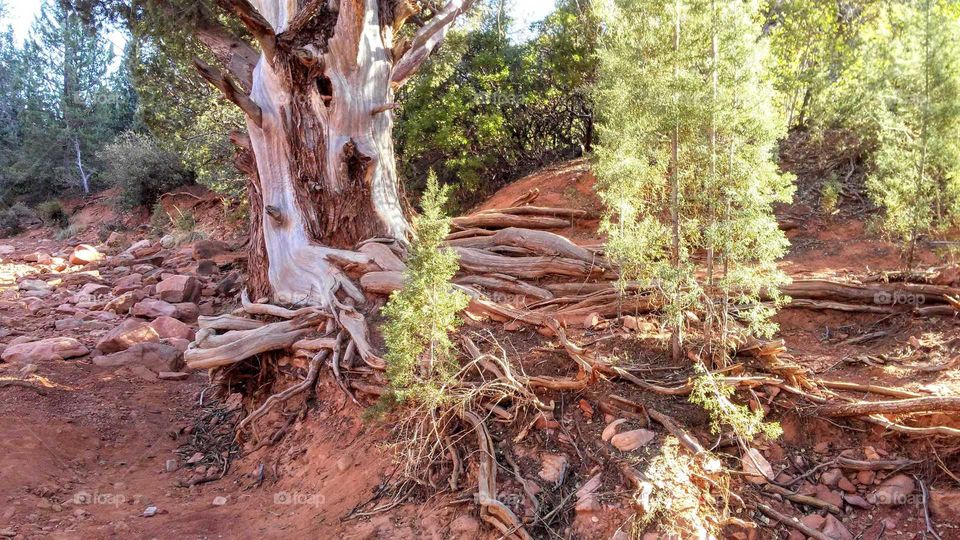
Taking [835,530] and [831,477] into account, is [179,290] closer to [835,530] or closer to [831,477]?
[831,477]

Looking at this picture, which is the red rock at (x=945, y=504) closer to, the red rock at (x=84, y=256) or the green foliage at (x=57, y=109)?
the red rock at (x=84, y=256)

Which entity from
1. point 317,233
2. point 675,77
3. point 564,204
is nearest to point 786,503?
point 675,77

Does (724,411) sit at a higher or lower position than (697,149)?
lower

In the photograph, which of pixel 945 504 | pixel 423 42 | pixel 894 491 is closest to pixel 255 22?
pixel 423 42

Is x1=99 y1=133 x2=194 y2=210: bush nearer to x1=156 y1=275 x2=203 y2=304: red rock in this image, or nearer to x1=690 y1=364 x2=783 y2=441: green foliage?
x1=156 y1=275 x2=203 y2=304: red rock

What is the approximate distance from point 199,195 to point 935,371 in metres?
19.2

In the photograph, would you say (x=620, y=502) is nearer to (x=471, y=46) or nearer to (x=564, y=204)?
(x=564, y=204)

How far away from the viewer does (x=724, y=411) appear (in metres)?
4.12

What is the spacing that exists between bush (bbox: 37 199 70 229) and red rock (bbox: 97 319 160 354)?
1751cm

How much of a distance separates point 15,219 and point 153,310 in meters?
17.8

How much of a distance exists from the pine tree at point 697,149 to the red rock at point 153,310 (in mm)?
7062

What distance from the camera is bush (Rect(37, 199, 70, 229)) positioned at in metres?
23.3

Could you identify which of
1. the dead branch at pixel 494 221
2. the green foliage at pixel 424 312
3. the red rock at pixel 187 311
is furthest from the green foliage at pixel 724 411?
the red rock at pixel 187 311

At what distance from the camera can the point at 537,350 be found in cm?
530
